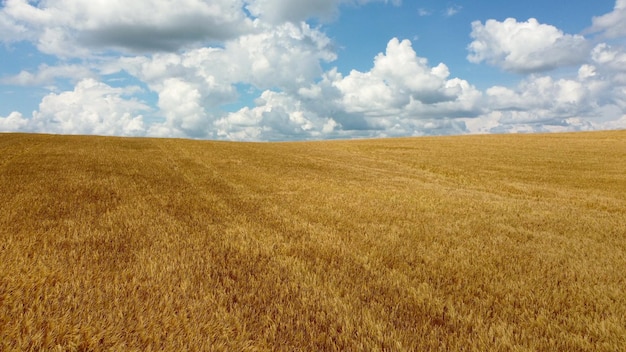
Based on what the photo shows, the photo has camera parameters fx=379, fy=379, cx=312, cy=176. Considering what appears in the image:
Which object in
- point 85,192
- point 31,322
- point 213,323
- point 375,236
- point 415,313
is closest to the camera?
point 31,322

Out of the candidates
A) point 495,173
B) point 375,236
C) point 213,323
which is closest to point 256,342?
point 213,323

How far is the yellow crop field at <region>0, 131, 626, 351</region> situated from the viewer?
480 centimetres

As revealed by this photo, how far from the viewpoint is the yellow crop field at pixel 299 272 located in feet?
15.8

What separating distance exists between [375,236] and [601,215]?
33.0ft

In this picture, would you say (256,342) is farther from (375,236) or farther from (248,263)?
(375,236)

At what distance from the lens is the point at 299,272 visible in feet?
22.6

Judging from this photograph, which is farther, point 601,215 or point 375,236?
point 601,215

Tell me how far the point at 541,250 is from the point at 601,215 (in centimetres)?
726

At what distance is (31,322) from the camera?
177 inches

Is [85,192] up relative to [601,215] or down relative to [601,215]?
up

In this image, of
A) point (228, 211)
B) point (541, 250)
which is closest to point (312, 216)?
point (228, 211)

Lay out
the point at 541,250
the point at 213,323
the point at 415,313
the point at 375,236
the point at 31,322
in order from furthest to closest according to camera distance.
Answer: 1. the point at 375,236
2. the point at 541,250
3. the point at 415,313
4. the point at 213,323
5. the point at 31,322

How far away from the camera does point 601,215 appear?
13945 millimetres

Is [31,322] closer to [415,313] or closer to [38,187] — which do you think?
[415,313]
